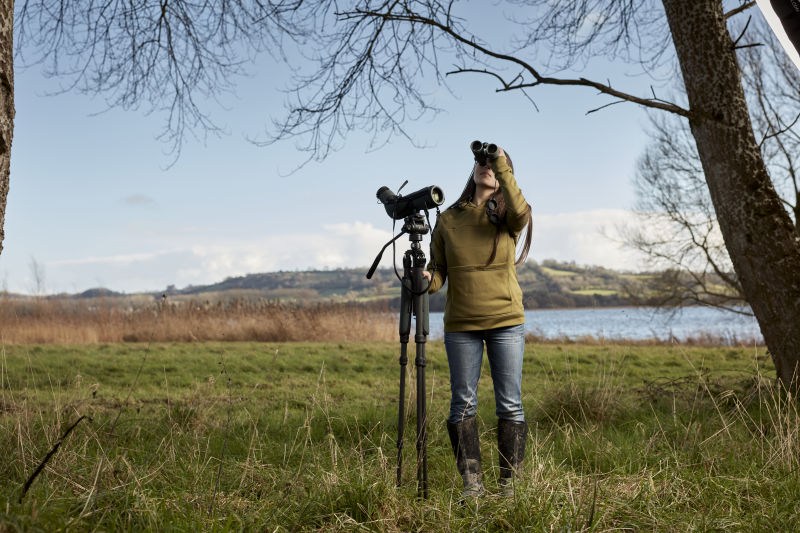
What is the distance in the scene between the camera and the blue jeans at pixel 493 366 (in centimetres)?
281

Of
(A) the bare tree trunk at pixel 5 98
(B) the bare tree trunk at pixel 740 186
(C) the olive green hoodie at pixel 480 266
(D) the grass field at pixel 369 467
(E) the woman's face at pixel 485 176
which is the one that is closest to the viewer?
(D) the grass field at pixel 369 467

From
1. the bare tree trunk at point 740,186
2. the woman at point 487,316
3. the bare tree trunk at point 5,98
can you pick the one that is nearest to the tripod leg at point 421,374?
the woman at point 487,316

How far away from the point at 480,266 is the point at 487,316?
0.87ft

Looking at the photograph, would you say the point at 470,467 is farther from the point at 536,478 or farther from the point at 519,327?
the point at 519,327

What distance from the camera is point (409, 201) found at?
8.79 ft

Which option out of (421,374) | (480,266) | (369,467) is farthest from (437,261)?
(369,467)

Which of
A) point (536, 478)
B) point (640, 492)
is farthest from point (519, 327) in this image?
point (640, 492)

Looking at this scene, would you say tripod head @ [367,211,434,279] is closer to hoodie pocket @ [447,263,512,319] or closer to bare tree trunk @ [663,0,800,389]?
hoodie pocket @ [447,263,512,319]

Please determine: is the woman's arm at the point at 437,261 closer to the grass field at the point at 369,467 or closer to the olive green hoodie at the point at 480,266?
the olive green hoodie at the point at 480,266

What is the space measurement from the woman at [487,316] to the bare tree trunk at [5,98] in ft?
6.94

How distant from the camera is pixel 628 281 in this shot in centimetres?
1371

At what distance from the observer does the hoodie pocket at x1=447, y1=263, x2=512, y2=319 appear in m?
2.79

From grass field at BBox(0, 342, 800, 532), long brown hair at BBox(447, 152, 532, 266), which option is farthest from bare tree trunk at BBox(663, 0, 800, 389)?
long brown hair at BBox(447, 152, 532, 266)

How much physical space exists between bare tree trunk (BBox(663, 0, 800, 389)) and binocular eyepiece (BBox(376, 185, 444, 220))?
3008 millimetres
